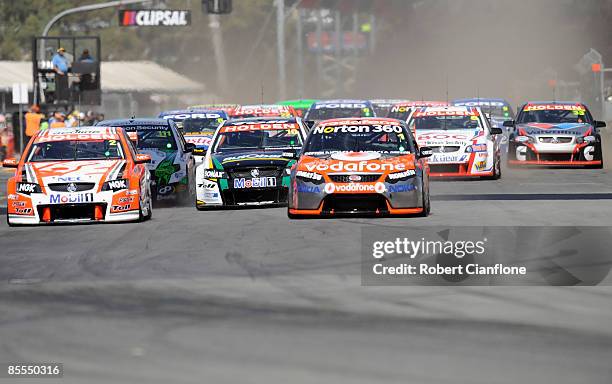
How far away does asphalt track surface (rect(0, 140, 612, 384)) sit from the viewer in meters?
8.42

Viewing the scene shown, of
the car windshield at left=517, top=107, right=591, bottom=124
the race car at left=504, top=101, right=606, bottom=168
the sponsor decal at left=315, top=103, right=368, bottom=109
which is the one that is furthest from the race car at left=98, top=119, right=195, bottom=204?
the sponsor decal at left=315, top=103, right=368, bottom=109

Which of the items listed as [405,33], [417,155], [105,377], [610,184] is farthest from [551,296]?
[405,33]

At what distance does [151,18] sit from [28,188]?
150 feet

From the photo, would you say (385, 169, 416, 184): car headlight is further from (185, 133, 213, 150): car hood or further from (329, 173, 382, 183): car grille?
(185, 133, 213, 150): car hood

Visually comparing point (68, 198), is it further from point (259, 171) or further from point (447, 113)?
point (447, 113)

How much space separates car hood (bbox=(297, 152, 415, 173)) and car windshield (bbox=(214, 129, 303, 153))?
312 cm

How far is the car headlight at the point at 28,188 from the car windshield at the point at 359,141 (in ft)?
10.9

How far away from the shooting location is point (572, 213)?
62.8 ft

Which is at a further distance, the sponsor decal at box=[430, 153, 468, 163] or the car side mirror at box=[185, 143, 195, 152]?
the sponsor decal at box=[430, 153, 468, 163]

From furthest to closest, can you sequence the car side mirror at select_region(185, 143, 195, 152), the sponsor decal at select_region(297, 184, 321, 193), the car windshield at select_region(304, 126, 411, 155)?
1. the car side mirror at select_region(185, 143, 195, 152)
2. the car windshield at select_region(304, 126, 411, 155)
3. the sponsor decal at select_region(297, 184, 321, 193)

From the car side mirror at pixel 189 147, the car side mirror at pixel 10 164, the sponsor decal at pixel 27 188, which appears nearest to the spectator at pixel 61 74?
the car side mirror at pixel 189 147

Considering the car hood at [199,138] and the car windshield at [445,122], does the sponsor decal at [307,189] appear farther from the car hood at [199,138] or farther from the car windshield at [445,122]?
the car hood at [199,138]

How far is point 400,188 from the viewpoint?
17.8 metres

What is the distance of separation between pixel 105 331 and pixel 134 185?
8.79 metres
